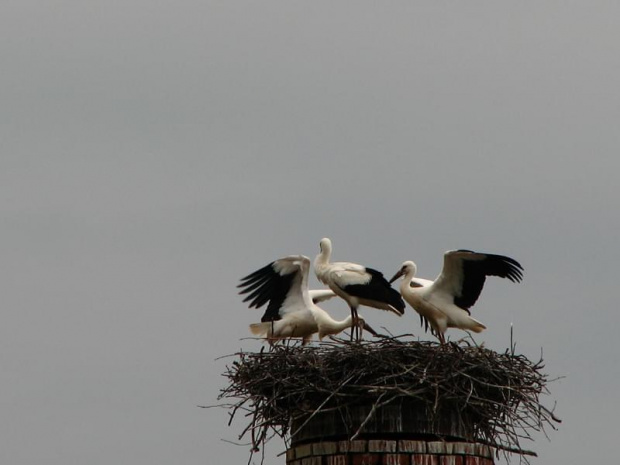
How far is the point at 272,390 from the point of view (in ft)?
46.2

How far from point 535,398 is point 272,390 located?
9.11ft

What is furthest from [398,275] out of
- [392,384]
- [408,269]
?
[392,384]

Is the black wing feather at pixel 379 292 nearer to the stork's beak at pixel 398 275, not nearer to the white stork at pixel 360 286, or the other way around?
the white stork at pixel 360 286

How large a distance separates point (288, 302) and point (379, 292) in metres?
1.45

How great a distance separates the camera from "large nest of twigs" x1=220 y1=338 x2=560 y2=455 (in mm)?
13148

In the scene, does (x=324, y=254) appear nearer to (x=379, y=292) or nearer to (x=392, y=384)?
(x=379, y=292)

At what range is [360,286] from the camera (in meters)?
17.5

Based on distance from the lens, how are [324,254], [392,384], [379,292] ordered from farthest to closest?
[324,254] → [379,292] → [392,384]

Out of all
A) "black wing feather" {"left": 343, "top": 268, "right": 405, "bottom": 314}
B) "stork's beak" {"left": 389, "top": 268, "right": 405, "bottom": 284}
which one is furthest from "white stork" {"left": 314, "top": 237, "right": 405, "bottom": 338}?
"stork's beak" {"left": 389, "top": 268, "right": 405, "bottom": 284}

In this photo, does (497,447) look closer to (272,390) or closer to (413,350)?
(413,350)

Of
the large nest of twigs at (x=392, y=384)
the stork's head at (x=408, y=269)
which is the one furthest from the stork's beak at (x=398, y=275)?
the large nest of twigs at (x=392, y=384)

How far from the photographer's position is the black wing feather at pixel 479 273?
17.2m

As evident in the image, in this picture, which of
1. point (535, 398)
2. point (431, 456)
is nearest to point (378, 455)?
point (431, 456)

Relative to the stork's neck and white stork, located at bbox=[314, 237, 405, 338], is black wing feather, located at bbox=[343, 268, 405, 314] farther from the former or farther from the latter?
the stork's neck
